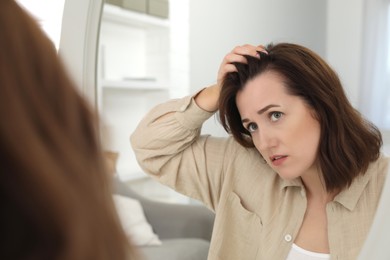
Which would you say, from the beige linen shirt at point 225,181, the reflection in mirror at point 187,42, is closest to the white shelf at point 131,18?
the reflection in mirror at point 187,42

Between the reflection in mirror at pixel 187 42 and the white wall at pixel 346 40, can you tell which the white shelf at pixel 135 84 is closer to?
the reflection in mirror at pixel 187 42

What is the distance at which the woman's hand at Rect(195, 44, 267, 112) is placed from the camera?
2.49 ft

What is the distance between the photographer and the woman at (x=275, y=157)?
72cm

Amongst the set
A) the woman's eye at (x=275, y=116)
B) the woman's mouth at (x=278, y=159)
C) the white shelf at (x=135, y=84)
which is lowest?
A: the woman's mouth at (x=278, y=159)

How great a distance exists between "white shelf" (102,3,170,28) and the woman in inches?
11.3

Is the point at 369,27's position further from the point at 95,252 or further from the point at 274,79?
the point at 95,252

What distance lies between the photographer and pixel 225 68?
0.77 meters

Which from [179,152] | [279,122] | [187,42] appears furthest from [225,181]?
[187,42]

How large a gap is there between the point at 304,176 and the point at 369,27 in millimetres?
290

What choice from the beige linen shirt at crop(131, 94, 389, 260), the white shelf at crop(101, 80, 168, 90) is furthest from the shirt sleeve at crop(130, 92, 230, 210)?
the white shelf at crop(101, 80, 168, 90)

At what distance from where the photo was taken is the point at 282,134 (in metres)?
0.71

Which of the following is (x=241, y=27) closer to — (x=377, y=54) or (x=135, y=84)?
(x=377, y=54)

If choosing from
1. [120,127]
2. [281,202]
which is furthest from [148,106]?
[281,202]

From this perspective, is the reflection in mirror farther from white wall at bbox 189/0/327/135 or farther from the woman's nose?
the woman's nose
